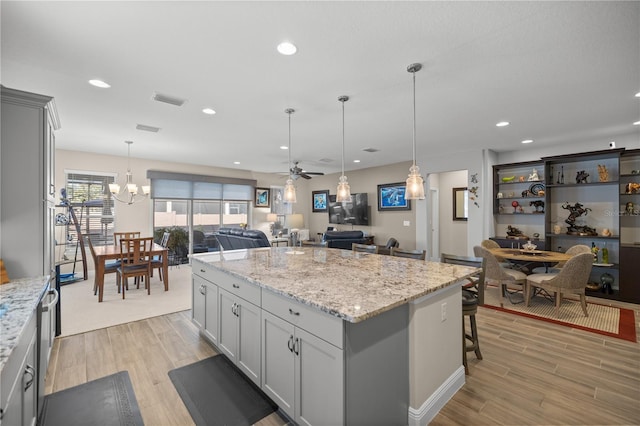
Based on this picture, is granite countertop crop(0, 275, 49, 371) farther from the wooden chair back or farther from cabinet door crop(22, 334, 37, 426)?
the wooden chair back

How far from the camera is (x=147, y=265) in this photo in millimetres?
4559

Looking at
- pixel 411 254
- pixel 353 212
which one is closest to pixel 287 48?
pixel 411 254

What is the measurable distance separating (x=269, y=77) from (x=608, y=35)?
8.63 ft

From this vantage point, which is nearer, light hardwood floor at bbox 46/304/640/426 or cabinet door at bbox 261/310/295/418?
cabinet door at bbox 261/310/295/418

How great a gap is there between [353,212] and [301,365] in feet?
21.9

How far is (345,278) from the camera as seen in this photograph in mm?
2074

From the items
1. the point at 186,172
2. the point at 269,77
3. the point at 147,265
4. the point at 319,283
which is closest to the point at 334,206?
the point at 186,172

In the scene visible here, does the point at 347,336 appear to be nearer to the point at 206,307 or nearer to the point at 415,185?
the point at 415,185

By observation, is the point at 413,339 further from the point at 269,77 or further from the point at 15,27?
the point at 15,27

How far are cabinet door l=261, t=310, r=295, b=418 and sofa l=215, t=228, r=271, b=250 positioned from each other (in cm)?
344

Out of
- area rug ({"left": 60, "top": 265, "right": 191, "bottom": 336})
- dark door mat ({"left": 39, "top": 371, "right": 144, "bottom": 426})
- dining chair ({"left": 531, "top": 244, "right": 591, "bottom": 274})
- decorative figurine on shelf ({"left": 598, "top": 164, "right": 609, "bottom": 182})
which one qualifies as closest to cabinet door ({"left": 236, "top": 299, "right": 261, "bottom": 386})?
dark door mat ({"left": 39, "top": 371, "right": 144, "bottom": 426})

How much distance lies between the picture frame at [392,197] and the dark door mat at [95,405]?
20.8 feet

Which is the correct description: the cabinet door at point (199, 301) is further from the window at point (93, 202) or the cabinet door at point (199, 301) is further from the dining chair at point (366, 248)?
the window at point (93, 202)

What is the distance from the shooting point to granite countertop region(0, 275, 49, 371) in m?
1.11
